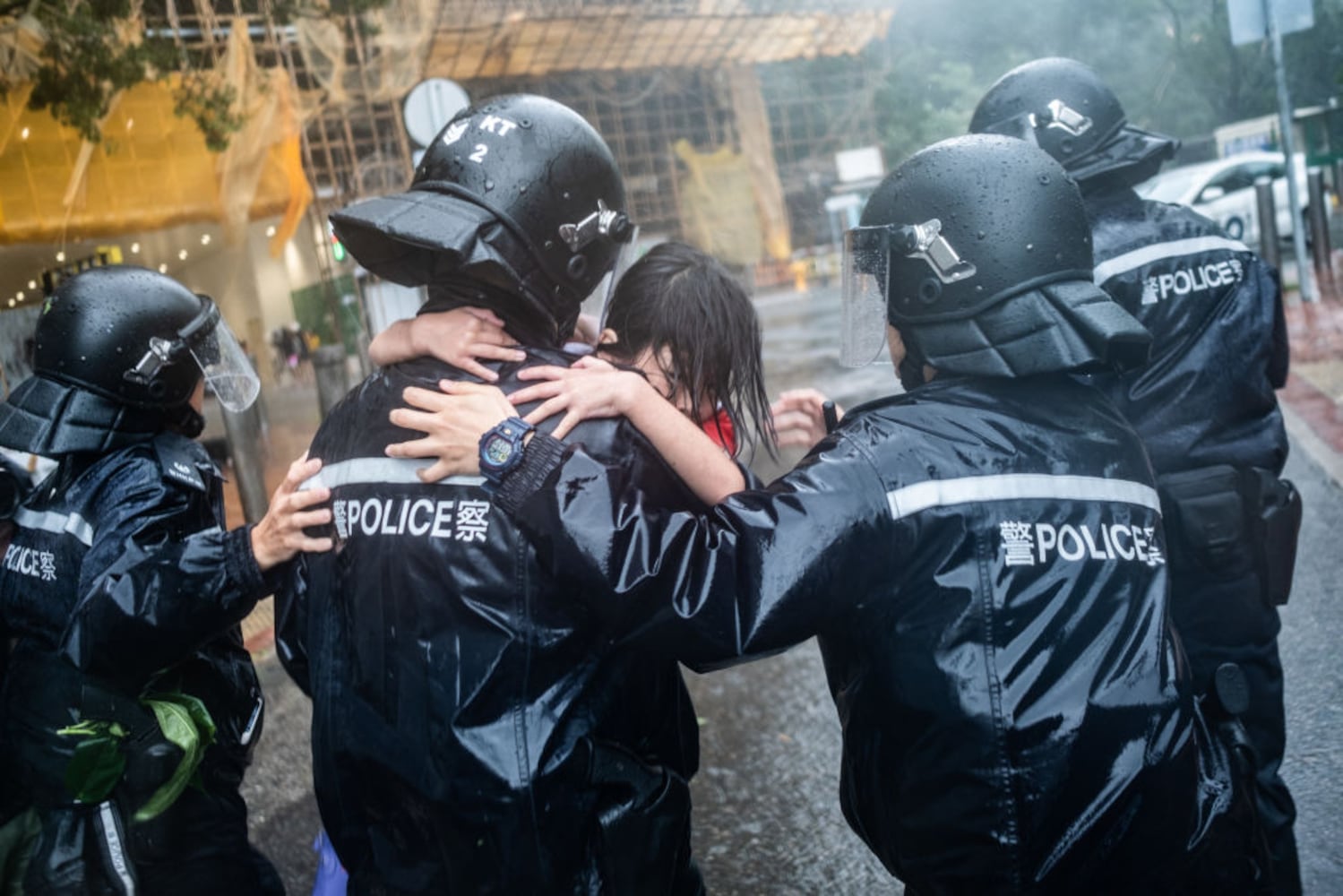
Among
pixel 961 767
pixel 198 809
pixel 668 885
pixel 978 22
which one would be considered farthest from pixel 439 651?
pixel 978 22

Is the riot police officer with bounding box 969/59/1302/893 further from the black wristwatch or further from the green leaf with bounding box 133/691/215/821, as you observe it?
the green leaf with bounding box 133/691/215/821

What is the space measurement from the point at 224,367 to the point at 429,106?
6.10m

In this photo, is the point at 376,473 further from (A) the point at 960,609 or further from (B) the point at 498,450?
(A) the point at 960,609

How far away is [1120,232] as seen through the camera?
265 cm

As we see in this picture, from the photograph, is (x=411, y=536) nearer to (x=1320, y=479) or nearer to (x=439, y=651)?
(x=439, y=651)

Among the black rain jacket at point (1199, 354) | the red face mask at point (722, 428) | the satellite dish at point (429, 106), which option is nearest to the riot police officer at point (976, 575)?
the red face mask at point (722, 428)

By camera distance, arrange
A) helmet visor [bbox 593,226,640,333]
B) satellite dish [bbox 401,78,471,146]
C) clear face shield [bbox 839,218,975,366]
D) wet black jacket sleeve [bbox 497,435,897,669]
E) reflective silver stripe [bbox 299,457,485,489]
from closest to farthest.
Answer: wet black jacket sleeve [bbox 497,435,897,669]
reflective silver stripe [bbox 299,457,485,489]
clear face shield [bbox 839,218,975,366]
helmet visor [bbox 593,226,640,333]
satellite dish [bbox 401,78,471,146]

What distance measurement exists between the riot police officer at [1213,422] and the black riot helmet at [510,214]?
52.2 inches

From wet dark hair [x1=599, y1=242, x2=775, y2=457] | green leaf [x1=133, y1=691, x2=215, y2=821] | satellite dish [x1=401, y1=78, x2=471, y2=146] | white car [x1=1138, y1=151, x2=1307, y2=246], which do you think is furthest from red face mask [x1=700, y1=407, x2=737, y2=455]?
white car [x1=1138, y1=151, x2=1307, y2=246]

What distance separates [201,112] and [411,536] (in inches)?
263

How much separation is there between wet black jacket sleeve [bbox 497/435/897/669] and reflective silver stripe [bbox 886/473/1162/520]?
36mm

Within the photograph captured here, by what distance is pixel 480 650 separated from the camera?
5.11 feet

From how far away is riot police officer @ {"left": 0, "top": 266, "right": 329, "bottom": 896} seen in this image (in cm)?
188

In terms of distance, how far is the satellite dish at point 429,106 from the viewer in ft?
26.0
